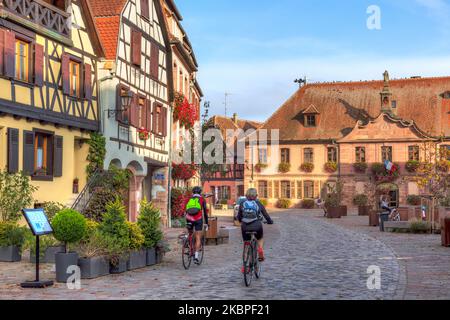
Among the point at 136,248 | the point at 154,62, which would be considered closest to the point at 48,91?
the point at 136,248

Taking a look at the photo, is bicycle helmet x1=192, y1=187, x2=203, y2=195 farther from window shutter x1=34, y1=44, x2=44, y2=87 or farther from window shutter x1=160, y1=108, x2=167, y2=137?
window shutter x1=160, y1=108, x2=167, y2=137

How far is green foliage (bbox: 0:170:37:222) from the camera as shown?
55.7 ft

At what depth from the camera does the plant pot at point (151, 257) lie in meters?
13.6

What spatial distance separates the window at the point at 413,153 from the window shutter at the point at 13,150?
135ft

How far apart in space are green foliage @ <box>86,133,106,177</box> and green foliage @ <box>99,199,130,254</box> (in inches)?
358

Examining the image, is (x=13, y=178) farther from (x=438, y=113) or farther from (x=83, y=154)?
A: (x=438, y=113)

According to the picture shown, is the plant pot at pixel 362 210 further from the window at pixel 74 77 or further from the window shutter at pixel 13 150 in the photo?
the window shutter at pixel 13 150

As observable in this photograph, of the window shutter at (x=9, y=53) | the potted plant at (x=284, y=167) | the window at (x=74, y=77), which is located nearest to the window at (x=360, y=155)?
the potted plant at (x=284, y=167)

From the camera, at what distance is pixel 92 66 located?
72.9 ft

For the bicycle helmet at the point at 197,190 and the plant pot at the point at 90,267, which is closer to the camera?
the plant pot at the point at 90,267

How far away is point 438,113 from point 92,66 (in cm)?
3927

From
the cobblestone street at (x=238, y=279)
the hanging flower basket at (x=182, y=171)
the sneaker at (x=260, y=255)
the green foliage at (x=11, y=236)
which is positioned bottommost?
the cobblestone street at (x=238, y=279)

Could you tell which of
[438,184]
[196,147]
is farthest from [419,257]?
[196,147]

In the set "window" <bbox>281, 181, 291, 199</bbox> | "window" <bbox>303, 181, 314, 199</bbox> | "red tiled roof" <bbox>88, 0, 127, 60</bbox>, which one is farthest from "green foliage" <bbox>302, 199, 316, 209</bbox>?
"red tiled roof" <bbox>88, 0, 127, 60</bbox>
